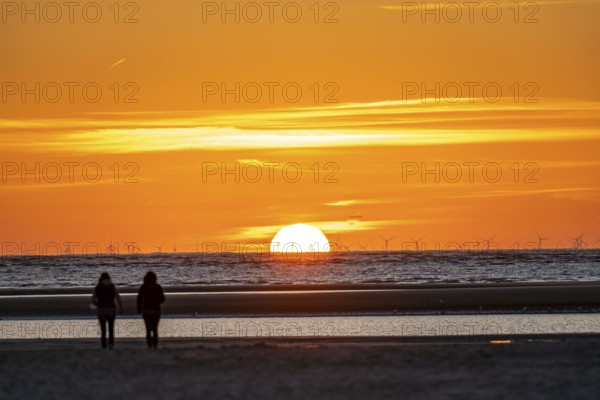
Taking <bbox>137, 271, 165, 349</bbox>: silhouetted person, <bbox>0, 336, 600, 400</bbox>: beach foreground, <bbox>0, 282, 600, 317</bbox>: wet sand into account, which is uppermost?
<bbox>137, 271, 165, 349</bbox>: silhouetted person

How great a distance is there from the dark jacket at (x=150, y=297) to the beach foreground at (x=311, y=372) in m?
1.41

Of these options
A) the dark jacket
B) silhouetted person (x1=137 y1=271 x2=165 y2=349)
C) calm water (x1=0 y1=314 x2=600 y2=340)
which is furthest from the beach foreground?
calm water (x1=0 y1=314 x2=600 y2=340)

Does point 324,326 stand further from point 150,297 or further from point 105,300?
point 150,297

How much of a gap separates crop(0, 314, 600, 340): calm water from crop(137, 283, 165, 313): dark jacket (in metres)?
8.14

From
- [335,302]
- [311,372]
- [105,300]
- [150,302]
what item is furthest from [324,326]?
[311,372]

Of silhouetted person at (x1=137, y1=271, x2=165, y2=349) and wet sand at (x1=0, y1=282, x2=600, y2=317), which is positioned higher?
silhouetted person at (x1=137, y1=271, x2=165, y2=349)

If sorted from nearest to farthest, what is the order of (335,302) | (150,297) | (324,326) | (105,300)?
(150,297) < (105,300) < (324,326) < (335,302)

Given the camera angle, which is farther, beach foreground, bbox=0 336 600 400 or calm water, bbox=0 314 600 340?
calm water, bbox=0 314 600 340

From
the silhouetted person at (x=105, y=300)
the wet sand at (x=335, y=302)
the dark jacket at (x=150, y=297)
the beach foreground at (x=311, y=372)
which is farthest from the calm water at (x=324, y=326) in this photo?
the beach foreground at (x=311, y=372)

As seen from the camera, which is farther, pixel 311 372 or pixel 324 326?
pixel 324 326

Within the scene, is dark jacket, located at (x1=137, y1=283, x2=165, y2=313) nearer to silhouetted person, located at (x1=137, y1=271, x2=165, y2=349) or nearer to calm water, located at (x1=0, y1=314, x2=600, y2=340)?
silhouetted person, located at (x1=137, y1=271, x2=165, y2=349)

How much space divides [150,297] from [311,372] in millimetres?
7138

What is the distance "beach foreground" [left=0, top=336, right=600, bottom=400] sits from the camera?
73.1ft

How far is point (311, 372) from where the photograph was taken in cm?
2452
